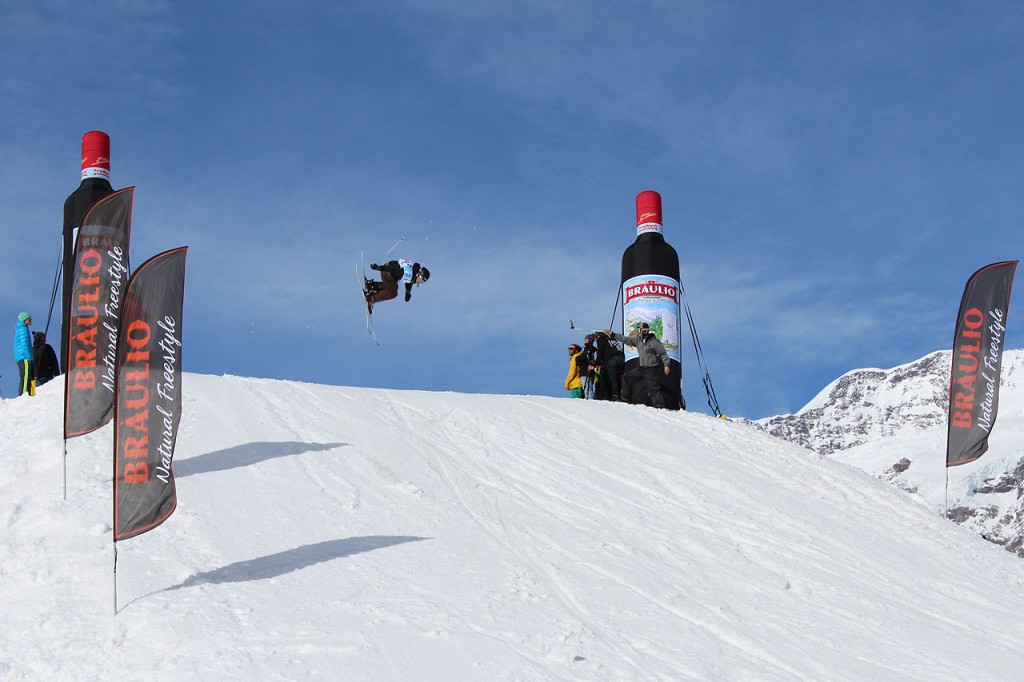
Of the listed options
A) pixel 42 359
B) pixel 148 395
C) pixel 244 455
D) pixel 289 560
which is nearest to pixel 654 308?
pixel 244 455

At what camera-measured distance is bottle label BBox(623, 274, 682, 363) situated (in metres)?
21.8

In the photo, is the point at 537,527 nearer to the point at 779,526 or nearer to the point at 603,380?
the point at 779,526

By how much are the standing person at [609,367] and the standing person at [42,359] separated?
33.6 feet

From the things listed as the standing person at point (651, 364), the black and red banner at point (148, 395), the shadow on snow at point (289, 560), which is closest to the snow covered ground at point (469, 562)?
the shadow on snow at point (289, 560)

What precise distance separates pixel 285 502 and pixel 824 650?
19.1 ft

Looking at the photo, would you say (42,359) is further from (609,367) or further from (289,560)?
(609,367)

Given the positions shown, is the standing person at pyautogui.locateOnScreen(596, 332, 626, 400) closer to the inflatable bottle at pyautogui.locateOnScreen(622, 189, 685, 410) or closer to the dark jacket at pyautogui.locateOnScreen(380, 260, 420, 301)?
the inflatable bottle at pyautogui.locateOnScreen(622, 189, 685, 410)

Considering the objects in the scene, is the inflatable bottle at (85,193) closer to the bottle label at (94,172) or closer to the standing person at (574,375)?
the bottle label at (94,172)

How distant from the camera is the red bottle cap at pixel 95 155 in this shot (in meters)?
20.0

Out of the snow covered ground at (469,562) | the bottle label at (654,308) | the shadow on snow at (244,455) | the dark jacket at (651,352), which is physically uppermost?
the bottle label at (654,308)

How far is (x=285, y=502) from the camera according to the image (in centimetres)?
1210

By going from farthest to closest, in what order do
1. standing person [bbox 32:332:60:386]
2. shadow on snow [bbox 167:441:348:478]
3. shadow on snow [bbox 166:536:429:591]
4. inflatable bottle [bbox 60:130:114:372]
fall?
inflatable bottle [bbox 60:130:114:372] → standing person [bbox 32:332:60:386] → shadow on snow [bbox 167:441:348:478] → shadow on snow [bbox 166:536:429:591]

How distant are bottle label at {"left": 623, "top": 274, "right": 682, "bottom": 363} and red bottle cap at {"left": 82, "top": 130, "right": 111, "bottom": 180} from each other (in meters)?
10.2

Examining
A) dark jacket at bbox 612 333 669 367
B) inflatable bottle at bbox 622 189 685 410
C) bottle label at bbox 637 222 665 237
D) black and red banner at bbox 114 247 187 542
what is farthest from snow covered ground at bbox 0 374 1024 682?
bottle label at bbox 637 222 665 237
